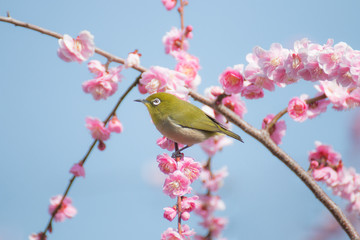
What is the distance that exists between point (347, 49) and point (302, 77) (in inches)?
11.2

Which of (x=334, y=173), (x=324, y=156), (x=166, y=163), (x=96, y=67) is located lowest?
(x=166, y=163)

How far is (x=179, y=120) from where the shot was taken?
227 centimetres

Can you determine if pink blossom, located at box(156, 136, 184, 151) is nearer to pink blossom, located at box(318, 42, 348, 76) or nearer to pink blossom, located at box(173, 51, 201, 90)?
pink blossom, located at box(173, 51, 201, 90)

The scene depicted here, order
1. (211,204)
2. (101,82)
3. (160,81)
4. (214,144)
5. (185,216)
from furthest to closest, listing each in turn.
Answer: (211,204), (214,144), (101,82), (160,81), (185,216)

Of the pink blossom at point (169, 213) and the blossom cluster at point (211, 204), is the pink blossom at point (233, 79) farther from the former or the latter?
the blossom cluster at point (211, 204)

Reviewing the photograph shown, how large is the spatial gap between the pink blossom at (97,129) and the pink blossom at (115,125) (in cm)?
5

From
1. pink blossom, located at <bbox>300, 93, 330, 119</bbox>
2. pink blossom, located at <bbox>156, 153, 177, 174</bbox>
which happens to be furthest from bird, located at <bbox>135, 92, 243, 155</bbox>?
pink blossom, located at <bbox>300, 93, 330, 119</bbox>

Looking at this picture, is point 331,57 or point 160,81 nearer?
point 331,57

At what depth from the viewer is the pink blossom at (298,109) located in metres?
2.66

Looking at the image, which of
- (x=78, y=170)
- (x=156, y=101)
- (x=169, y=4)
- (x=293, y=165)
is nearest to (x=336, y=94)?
(x=293, y=165)

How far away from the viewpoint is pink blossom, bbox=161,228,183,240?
185 centimetres

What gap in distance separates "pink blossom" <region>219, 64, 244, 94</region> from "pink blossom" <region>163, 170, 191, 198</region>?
2.41 ft

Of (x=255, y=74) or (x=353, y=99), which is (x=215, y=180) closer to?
(x=353, y=99)

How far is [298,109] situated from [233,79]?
63 cm
